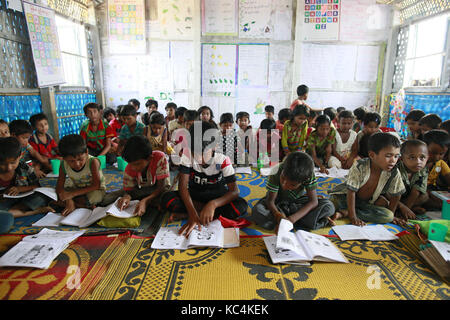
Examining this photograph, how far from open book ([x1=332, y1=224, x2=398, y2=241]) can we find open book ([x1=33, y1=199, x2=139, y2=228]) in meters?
1.29

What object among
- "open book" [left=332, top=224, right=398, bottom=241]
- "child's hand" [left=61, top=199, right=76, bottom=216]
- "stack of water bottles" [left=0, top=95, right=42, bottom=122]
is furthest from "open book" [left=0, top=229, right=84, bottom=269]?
"stack of water bottles" [left=0, top=95, right=42, bottom=122]

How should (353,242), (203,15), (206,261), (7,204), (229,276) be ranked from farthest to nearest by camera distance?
(203,15), (7,204), (353,242), (206,261), (229,276)

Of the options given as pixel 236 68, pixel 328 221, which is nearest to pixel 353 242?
pixel 328 221

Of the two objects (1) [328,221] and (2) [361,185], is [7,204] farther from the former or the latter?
(2) [361,185]

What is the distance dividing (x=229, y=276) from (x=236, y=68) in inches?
161

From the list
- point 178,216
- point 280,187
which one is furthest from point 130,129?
point 280,187

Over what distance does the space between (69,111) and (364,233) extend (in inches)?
165

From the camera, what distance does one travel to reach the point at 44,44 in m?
3.46

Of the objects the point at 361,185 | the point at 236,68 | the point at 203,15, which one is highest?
the point at 203,15

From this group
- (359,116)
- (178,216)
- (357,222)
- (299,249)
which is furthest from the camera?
(359,116)

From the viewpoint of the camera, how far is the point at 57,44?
145 inches

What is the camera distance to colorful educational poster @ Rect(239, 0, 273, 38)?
4535 mm

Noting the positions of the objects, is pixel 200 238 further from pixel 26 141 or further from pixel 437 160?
pixel 26 141
